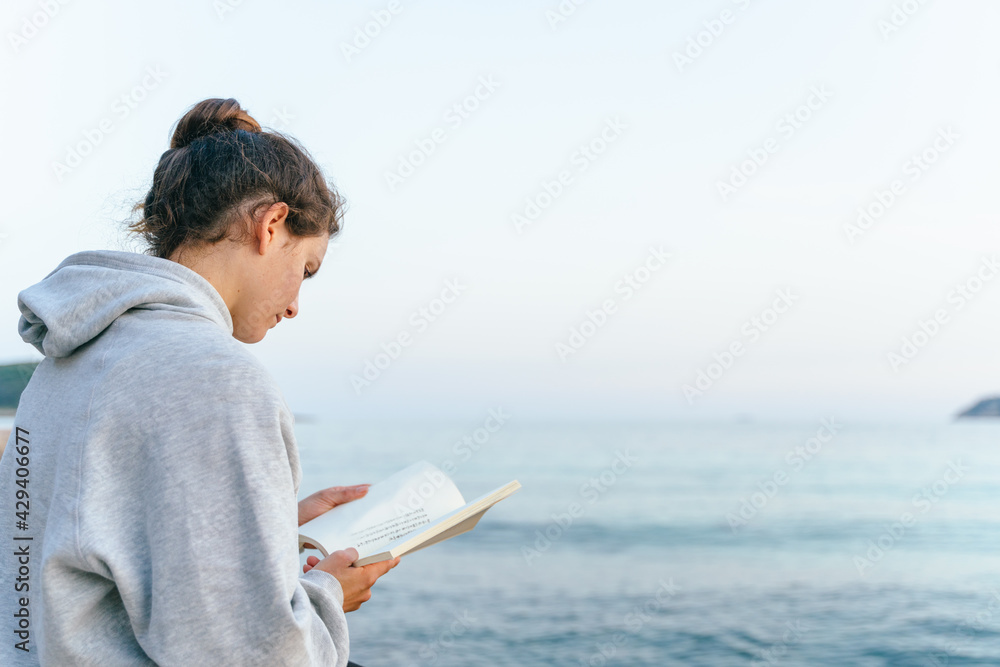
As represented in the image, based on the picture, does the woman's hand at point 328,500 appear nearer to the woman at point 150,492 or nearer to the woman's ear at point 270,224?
the woman at point 150,492

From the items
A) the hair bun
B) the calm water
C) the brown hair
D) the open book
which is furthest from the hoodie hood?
the calm water

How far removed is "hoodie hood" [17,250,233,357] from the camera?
104 centimetres

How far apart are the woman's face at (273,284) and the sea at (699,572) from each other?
514 centimetres

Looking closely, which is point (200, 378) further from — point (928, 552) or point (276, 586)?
point (928, 552)

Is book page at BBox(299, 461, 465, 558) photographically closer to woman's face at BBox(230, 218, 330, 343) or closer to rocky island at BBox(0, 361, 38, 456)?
woman's face at BBox(230, 218, 330, 343)

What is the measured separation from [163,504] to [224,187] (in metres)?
0.51

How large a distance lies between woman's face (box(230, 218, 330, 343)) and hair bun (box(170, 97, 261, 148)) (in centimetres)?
23

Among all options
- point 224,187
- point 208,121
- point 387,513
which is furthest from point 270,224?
point 387,513

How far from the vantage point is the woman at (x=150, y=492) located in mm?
939

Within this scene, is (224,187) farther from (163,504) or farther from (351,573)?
(351,573)

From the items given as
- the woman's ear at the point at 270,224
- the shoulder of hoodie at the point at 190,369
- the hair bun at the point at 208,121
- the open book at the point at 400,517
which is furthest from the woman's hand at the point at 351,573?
the hair bun at the point at 208,121

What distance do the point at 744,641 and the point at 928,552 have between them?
5730 millimetres

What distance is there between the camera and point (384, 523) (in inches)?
58.1

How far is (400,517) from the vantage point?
58.9 inches
